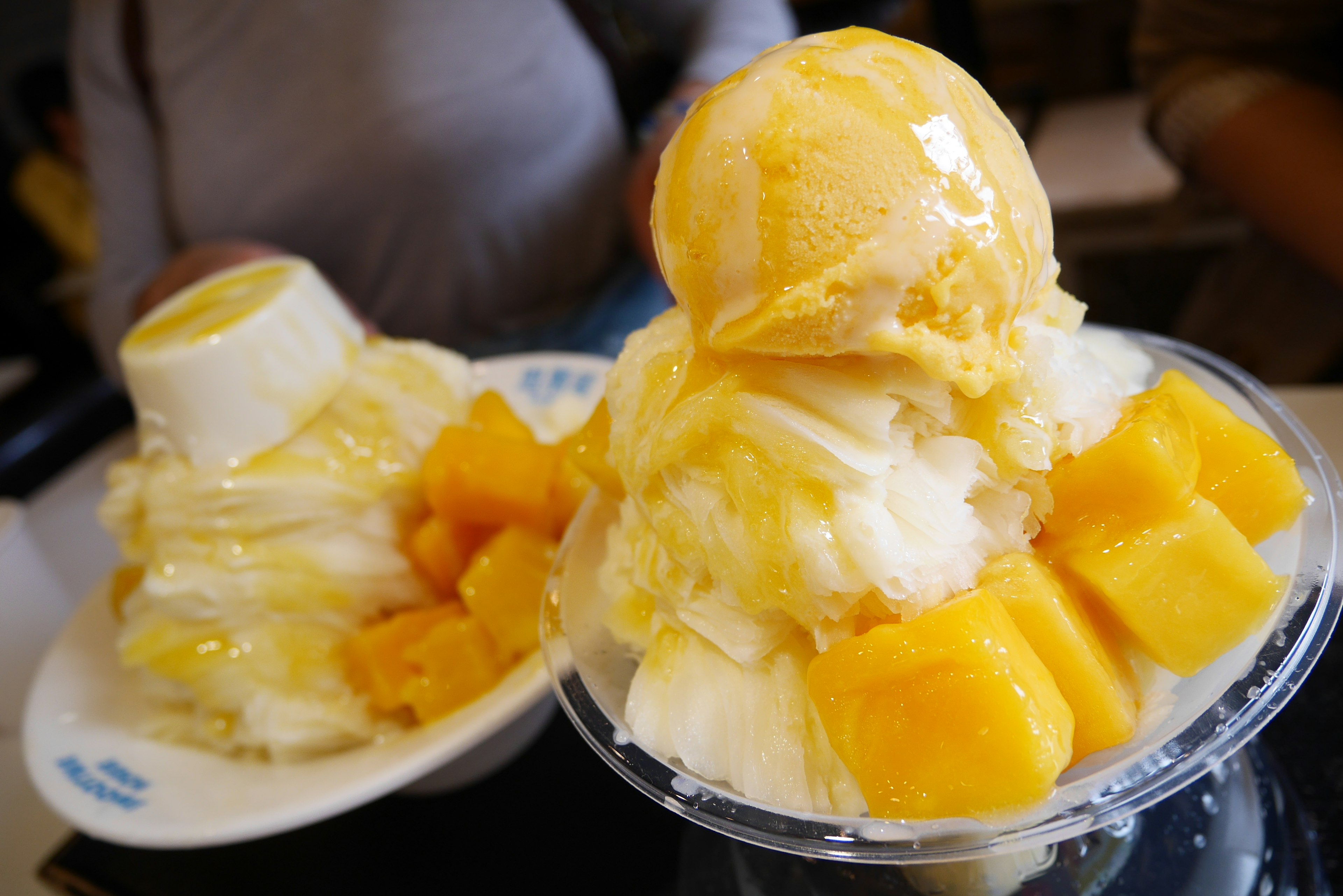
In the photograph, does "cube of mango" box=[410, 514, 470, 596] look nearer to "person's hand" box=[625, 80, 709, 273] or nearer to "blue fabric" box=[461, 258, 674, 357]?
"person's hand" box=[625, 80, 709, 273]

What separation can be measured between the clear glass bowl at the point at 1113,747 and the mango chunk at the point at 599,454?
0.17 metres

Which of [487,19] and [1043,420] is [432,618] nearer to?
[1043,420]

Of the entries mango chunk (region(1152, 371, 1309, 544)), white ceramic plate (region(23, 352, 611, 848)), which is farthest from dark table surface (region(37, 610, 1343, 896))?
mango chunk (region(1152, 371, 1309, 544))

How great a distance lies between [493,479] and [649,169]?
106cm

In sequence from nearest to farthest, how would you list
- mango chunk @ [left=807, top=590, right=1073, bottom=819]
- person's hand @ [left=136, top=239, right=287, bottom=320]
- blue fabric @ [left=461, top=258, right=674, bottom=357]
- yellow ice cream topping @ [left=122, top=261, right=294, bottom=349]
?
mango chunk @ [left=807, top=590, right=1073, bottom=819]
yellow ice cream topping @ [left=122, top=261, right=294, bottom=349]
person's hand @ [left=136, top=239, right=287, bottom=320]
blue fabric @ [left=461, top=258, right=674, bottom=357]

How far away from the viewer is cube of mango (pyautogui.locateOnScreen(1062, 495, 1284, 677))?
2.24 ft

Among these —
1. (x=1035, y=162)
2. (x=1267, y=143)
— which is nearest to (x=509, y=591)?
(x=1267, y=143)

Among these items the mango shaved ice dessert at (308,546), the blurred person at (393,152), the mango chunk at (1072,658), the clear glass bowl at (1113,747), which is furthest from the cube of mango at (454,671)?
→ the blurred person at (393,152)

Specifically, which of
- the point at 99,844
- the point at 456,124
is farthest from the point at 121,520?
the point at 456,124

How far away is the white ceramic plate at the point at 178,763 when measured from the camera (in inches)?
40.4

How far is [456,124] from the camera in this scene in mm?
1907

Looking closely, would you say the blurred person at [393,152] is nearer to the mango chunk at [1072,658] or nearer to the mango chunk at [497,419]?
the mango chunk at [497,419]

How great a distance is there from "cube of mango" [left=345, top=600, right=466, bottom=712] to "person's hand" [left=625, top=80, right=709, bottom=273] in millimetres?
1013

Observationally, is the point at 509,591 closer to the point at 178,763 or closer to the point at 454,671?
the point at 454,671
